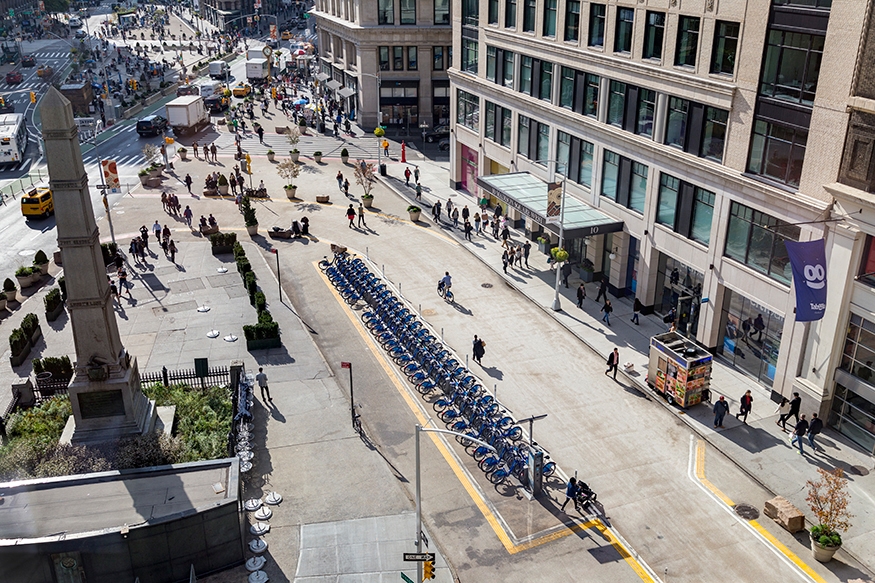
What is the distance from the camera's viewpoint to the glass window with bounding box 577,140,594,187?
43.9m

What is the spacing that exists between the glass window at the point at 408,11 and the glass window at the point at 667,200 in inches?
2043

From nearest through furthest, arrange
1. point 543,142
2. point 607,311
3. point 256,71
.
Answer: point 607,311
point 543,142
point 256,71

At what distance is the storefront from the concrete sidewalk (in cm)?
53

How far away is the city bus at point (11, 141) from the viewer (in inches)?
2731

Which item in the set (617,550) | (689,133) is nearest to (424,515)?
(617,550)

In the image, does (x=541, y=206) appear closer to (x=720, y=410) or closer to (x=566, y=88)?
(x=566, y=88)

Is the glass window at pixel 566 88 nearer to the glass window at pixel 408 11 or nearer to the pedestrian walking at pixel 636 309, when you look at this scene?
the pedestrian walking at pixel 636 309

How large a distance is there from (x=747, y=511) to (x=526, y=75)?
32.1 metres

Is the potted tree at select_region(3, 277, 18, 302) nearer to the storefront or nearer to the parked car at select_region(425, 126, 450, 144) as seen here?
the storefront

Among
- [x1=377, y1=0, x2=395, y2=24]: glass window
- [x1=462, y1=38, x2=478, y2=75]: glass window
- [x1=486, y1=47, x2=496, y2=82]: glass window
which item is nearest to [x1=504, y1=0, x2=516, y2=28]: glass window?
[x1=486, y1=47, x2=496, y2=82]: glass window

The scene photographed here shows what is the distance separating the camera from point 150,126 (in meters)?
81.1

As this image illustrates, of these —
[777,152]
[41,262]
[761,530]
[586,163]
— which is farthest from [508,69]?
[761,530]

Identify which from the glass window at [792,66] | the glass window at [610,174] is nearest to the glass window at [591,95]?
the glass window at [610,174]

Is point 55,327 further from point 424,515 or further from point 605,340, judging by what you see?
point 605,340
